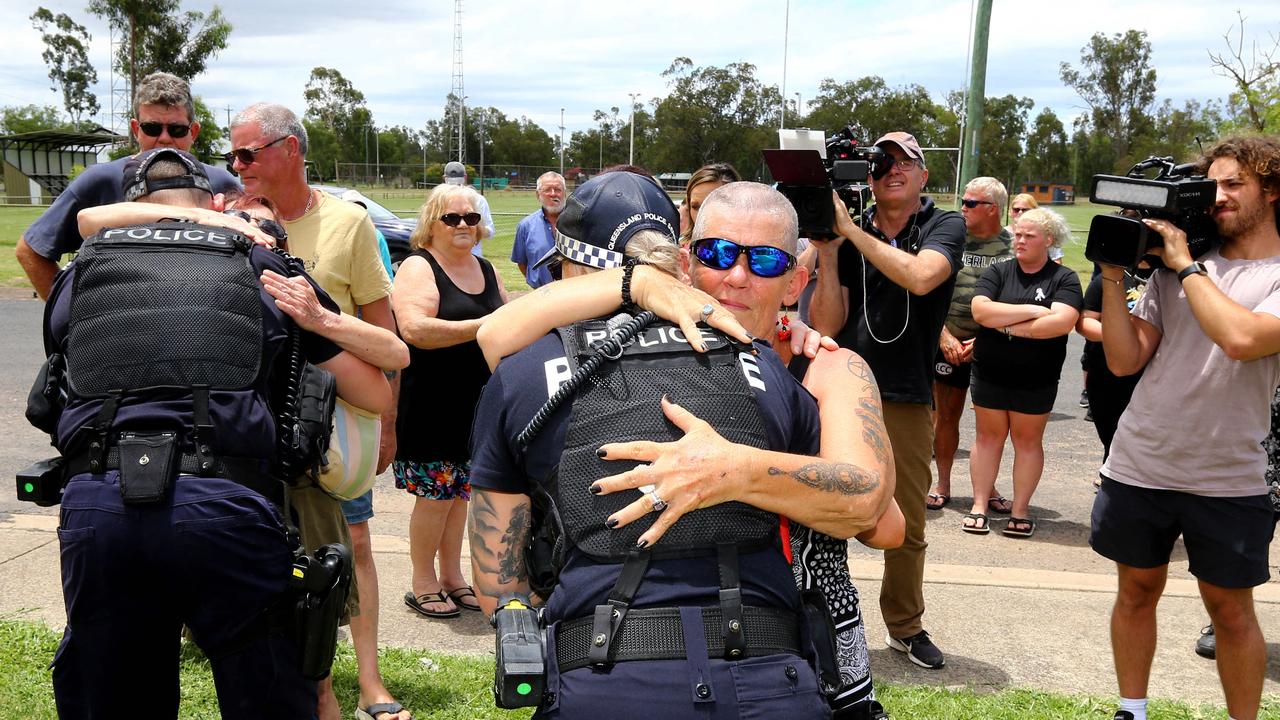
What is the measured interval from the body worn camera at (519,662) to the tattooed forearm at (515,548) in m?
0.22

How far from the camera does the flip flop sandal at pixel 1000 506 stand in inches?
269

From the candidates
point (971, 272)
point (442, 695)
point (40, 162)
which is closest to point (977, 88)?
point (971, 272)

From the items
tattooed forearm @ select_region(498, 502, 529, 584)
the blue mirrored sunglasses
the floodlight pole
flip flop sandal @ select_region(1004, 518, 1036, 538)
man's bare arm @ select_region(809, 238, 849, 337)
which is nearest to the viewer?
tattooed forearm @ select_region(498, 502, 529, 584)

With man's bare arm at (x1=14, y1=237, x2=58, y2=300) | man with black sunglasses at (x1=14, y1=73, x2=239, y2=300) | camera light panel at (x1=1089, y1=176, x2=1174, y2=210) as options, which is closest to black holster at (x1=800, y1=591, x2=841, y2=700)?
camera light panel at (x1=1089, y1=176, x2=1174, y2=210)

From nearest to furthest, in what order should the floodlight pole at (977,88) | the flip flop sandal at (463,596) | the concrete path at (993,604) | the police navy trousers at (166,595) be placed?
the police navy trousers at (166,595)
the concrete path at (993,604)
the flip flop sandal at (463,596)
the floodlight pole at (977,88)

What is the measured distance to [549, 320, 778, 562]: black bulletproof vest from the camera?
1.94 meters

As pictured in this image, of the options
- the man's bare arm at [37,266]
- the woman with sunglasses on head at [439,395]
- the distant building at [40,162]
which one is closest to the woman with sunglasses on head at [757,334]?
the woman with sunglasses on head at [439,395]

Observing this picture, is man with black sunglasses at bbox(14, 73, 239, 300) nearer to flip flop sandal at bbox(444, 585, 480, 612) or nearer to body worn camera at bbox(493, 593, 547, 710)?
flip flop sandal at bbox(444, 585, 480, 612)

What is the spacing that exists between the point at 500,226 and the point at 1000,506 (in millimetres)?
29811

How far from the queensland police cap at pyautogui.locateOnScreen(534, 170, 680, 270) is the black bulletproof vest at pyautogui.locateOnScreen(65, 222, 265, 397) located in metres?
0.90

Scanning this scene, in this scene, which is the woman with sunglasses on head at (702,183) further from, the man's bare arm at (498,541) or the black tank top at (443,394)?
the man's bare arm at (498,541)

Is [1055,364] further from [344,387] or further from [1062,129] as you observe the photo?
[1062,129]

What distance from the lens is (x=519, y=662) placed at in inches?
74.1

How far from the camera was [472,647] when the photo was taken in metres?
4.61
